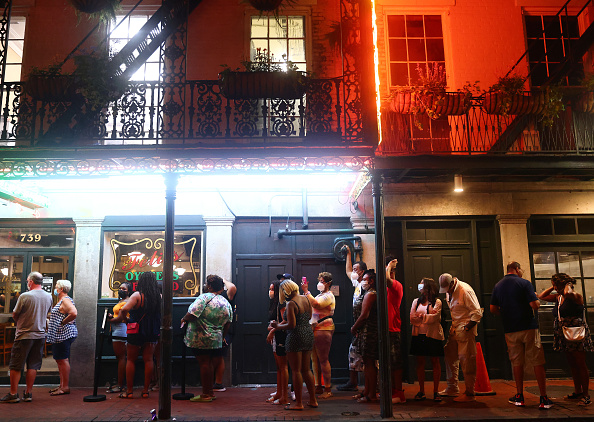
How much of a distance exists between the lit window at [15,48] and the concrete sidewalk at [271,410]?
6.55 meters

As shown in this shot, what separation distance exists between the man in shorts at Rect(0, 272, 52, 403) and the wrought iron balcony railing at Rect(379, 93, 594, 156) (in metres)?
6.36

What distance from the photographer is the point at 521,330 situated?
7.05m

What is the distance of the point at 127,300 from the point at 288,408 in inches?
128

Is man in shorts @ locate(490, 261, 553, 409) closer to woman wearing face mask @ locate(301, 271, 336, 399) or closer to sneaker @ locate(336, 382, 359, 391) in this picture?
sneaker @ locate(336, 382, 359, 391)

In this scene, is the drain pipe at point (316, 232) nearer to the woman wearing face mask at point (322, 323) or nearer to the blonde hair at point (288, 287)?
the woman wearing face mask at point (322, 323)

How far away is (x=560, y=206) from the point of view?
9.76 meters

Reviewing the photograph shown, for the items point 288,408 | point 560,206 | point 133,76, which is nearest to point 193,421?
point 288,408

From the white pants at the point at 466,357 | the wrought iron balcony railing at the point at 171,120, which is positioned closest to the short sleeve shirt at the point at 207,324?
the wrought iron balcony railing at the point at 171,120

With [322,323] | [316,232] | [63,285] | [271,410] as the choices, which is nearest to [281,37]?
[316,232]

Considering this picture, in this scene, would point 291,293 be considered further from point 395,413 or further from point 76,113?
point 76,113

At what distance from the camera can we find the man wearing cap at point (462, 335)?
7441 millimetres

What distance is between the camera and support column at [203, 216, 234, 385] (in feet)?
30.8

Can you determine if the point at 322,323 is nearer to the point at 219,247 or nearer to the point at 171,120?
the point at 219,247

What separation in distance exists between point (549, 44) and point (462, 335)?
6936mm
